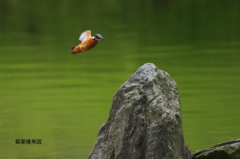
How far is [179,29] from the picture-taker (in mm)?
19531

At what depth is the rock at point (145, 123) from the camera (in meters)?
5.06

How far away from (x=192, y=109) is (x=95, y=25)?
11350mm

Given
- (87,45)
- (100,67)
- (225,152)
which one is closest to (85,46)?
(87,45)

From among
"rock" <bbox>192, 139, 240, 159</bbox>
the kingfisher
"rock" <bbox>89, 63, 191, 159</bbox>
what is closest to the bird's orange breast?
the kingfisher

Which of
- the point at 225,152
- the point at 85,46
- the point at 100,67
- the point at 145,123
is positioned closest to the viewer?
the point at 85,46

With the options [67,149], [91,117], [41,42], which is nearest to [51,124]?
[91,117]

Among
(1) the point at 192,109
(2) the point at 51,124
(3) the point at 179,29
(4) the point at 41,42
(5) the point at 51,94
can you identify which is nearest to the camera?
(2) the point at 51,124

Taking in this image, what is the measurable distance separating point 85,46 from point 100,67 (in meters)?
8.04

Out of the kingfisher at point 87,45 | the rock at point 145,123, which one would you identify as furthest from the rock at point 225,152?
the kingfisher at point 87,45

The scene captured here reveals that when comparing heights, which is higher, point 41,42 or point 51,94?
point 41,42

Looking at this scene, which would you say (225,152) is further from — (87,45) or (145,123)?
(87,45)

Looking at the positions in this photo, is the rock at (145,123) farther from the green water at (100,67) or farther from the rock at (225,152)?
the green water at (100,67)

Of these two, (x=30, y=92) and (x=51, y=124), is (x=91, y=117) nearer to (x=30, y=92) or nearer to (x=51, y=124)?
(x=51, y=124)

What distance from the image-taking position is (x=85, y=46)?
186 inches
